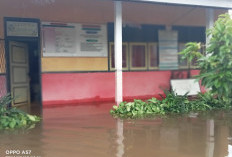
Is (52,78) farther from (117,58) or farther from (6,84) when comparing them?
(117,58)

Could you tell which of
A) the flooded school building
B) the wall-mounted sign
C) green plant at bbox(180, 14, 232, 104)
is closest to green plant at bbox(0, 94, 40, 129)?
the flooded school building

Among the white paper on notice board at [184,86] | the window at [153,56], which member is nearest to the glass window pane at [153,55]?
the window at [153,56]

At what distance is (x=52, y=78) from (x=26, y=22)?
2.02m

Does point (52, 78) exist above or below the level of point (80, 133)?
above

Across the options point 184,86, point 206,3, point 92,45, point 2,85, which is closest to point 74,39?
point 92,45

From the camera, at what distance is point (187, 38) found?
379 inches

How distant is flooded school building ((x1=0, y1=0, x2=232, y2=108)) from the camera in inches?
286

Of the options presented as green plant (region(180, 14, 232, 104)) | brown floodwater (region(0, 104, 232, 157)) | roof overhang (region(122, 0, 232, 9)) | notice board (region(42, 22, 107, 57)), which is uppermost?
roof overhang (region(122, 0, 232, 9))

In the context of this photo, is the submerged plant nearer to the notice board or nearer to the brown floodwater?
the brown floodwater

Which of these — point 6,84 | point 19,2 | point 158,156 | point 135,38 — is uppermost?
point 19,2

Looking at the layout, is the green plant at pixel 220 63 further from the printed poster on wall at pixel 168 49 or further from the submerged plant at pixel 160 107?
the printed poster on wall at pixel 168 49

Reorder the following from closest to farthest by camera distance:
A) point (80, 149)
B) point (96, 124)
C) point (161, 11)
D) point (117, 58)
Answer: point (80, 149) < point (96, 124) < point (117, 58) < point (161, 11)

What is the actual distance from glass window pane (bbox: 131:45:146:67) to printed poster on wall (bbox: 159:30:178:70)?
2.34 ft

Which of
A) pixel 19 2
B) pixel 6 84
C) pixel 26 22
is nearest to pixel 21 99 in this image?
pixel 6 84
